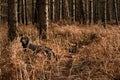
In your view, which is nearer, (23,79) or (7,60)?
(23,79)

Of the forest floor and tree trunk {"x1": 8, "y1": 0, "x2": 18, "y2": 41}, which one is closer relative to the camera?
the forest floor

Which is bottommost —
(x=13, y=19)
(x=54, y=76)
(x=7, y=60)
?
(x=54, y=76)

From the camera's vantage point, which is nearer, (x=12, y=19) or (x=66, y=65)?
(x=66, y=65)

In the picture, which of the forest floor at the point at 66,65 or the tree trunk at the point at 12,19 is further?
the tree trunk at the point at 12,19

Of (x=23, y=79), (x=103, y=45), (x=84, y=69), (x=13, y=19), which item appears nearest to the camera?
(x=23, y=79)

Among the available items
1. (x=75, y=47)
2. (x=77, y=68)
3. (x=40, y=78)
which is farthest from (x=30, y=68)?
(x=75, y=47)

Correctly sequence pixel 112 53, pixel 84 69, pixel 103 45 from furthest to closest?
pixel 103 45, pixel 112 53, pixel 84 69

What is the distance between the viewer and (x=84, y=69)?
19.3ft

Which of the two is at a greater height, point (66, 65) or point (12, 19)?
point (12, 19)

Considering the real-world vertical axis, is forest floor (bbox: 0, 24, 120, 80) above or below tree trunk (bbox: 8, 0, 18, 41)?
below

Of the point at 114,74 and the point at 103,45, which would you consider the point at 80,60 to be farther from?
the point at 114,74

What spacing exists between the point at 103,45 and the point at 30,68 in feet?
7.75

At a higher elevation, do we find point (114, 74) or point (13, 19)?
point (13, 19)

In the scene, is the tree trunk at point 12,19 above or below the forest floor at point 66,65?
above
